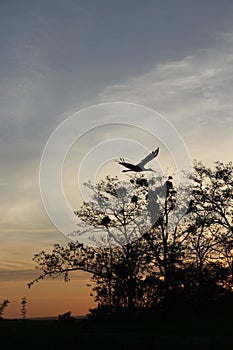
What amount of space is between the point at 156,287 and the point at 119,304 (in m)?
3.62

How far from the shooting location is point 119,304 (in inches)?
1693

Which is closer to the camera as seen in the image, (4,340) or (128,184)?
(4,340)

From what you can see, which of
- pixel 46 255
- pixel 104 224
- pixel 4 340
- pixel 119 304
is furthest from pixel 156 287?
pixel 4 340

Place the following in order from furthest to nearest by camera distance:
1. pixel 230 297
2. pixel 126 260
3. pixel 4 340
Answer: pixel 126 260 < pixel 230 297 < pixel 4 340

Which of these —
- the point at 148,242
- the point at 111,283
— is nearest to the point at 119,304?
the point at 111,283

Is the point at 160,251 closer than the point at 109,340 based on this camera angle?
No

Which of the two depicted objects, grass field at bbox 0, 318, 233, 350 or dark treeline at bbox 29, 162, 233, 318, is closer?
grass field at bbox 0, 318, 233, 350

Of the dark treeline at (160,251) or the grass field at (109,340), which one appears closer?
the grass field at (109,340)

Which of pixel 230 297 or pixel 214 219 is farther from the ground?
pixel 214 219

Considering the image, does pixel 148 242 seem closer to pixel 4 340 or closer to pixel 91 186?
pixel 91 186

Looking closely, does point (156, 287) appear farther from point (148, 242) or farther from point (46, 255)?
point (46, 255)

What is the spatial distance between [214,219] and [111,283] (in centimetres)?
978

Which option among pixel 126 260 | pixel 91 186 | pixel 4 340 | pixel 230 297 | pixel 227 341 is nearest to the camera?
pixel 227 341

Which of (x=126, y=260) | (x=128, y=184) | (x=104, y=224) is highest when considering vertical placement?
(x=128, y=184)
